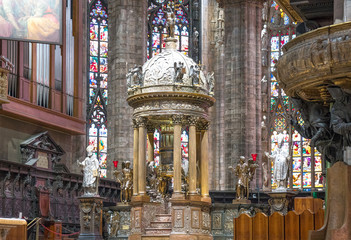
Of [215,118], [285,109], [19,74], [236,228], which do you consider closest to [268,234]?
[236,228]

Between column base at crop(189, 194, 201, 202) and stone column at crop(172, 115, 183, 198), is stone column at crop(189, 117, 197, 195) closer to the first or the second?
column base at crop(189, 194, 201, 202)

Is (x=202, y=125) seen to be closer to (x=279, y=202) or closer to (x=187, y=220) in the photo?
(x=187, y=220)

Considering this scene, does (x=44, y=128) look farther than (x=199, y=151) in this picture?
Yes

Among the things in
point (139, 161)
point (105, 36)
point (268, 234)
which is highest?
point (105, 36)

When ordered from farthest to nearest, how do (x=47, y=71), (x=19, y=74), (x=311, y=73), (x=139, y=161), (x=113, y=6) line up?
(x=113, y=6), (x=47, y=71), (x=19, y=74), (x=139, y=161), (x=311, y=73)

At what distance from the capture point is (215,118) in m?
32.0

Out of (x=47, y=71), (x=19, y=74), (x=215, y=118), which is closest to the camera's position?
(x=19, y=74)

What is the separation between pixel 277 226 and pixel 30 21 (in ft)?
42.0

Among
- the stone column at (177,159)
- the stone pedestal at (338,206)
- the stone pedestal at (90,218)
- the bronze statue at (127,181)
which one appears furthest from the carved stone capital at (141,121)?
the stone pedestal at (338,206)

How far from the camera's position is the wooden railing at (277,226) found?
10977mm

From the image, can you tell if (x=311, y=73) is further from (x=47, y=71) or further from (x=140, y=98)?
(x=47, y=71)

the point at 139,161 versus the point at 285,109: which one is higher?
the point at 285,109

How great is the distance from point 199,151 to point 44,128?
8.37 meters

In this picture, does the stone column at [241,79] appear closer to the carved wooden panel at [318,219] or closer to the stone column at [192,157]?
the stone column at [192,157]
